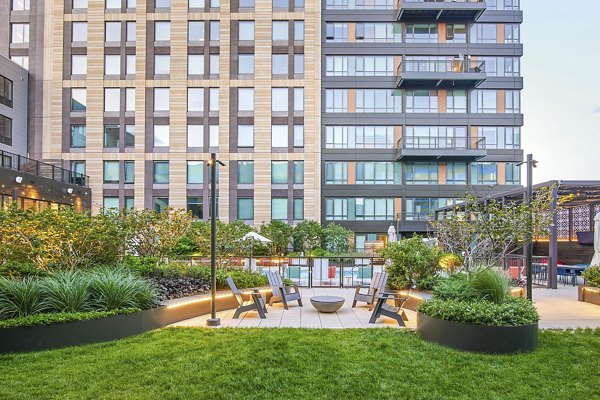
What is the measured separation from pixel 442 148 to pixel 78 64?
3046 cm

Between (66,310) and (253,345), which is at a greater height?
(66,310)

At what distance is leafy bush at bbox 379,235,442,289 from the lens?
10.2 meters

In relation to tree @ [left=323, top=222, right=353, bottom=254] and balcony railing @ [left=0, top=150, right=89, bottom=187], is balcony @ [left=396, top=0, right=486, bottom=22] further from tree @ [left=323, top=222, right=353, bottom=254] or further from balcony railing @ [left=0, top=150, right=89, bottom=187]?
balcony railing @ [left=0, top=150, right=89, bottom=187]

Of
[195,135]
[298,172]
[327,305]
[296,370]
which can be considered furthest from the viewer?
[298,172]

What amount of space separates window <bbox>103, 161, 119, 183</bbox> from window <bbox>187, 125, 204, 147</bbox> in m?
6.21

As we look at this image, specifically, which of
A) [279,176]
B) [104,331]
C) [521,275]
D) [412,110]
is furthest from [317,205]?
[104,331]

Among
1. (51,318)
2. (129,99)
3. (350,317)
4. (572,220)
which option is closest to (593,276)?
(350,317)

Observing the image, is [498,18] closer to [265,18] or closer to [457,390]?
[265,18]

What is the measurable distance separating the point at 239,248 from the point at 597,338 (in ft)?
40.2

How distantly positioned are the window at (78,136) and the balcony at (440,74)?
26.0 metres

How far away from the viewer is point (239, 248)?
16.0 m

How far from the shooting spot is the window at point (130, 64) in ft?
97.7

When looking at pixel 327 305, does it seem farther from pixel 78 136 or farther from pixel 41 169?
pixel 78 136

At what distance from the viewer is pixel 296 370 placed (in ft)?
17.8
